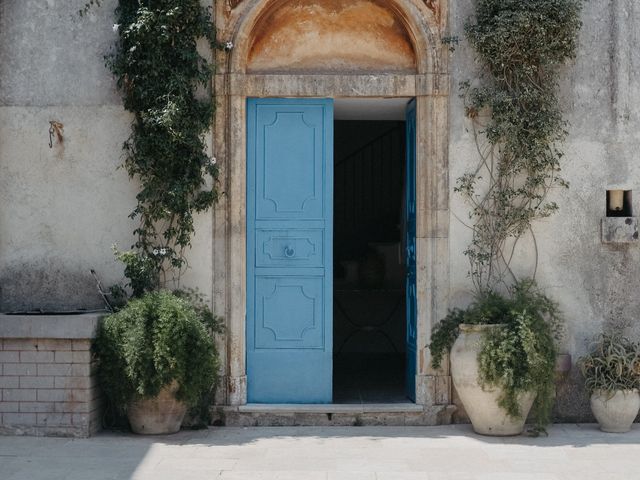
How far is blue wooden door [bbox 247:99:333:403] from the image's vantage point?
780 centimetres

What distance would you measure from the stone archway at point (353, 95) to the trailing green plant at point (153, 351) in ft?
1.95

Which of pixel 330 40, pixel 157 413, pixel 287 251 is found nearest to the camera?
pixel 157 413

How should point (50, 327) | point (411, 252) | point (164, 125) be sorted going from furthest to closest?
1. point (411, 252)
2. point (164, 125)
3. point (50, 327)

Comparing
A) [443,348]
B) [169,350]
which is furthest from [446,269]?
[169,350]

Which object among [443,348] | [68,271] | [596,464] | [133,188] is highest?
[133,188]

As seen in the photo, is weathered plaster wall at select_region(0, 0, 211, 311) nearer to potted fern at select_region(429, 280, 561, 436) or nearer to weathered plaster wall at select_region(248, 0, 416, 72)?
weathered plaster wall at select_region(248, 0, 416, 72)

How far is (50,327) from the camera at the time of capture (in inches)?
275

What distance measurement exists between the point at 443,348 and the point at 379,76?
233 centimetres

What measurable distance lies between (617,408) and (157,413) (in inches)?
140

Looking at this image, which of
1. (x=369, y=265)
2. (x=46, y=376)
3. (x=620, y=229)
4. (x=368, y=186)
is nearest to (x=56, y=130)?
(x=46, y=376)

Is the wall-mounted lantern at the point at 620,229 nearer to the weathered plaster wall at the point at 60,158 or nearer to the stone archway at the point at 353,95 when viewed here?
the stone archway at the point at 353,95

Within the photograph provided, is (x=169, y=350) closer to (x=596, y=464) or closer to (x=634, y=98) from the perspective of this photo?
(x=596, y=464)

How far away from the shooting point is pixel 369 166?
534 inches

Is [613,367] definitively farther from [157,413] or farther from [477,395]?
[157,413]
